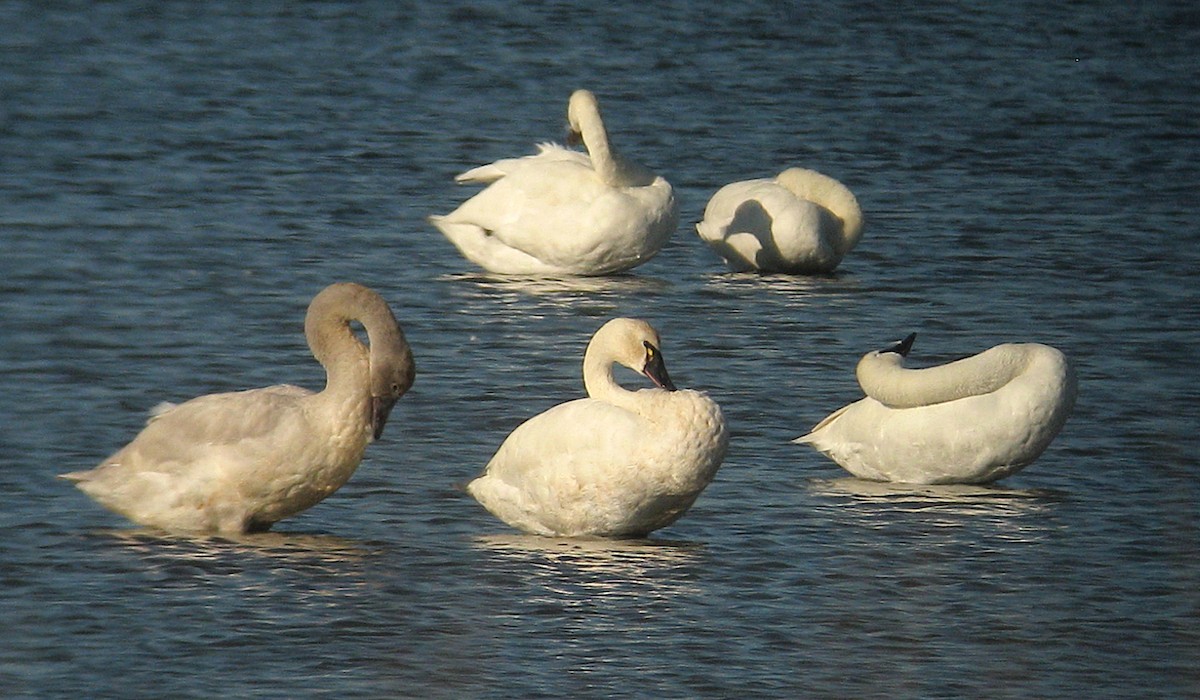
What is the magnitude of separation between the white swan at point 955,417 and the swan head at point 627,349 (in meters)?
1.15

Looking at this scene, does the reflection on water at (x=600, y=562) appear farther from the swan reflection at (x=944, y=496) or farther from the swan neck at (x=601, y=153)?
the swan neck at (x=601, y=153)

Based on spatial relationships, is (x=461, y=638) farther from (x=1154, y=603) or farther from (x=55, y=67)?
(x=55, y=67)

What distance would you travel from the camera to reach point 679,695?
7.55 metres

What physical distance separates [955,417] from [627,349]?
54.9 inches

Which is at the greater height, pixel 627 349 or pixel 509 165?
pixel 509 165

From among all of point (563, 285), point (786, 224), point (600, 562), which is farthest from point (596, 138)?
point (600, 562)

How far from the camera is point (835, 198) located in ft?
47.3

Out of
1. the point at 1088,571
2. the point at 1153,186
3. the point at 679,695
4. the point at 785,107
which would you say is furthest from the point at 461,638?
the point at 785,107

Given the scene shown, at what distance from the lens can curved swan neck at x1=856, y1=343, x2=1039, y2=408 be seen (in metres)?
10.1

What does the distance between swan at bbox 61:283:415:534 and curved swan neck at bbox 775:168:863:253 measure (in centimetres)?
549

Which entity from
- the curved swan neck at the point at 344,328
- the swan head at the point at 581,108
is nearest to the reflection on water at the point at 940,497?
the curved swan neck at the point at 344,328

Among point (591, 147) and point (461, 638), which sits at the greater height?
point (591, 147)

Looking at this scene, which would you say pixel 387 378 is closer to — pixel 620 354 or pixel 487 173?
pixel 620 354

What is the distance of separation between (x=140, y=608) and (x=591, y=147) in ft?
20.5
